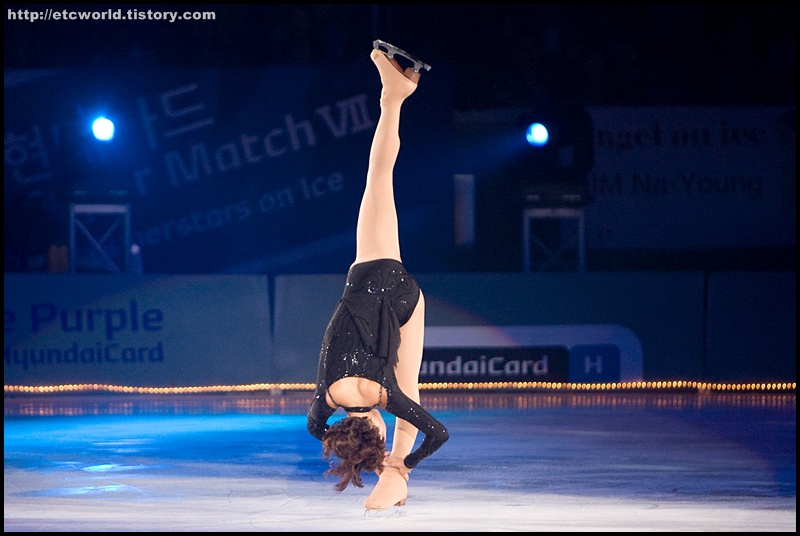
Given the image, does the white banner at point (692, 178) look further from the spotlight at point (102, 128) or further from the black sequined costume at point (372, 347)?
the black sequined costume at point (372, 347)

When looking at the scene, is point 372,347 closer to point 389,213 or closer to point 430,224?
point 389,213

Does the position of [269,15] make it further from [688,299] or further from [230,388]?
[688,299]

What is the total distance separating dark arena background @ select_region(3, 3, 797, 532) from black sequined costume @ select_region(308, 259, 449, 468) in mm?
1612

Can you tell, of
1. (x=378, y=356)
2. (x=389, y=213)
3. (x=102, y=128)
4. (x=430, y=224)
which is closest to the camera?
(x=378, y=356)

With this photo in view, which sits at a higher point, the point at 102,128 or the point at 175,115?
the point at 175,115

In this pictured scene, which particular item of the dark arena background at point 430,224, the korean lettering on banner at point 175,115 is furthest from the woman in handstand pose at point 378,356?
the korean lettering on banner at point 175,115

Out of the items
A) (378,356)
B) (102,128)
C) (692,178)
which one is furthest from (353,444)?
(692,178)

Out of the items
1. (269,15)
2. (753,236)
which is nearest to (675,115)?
(753,236)

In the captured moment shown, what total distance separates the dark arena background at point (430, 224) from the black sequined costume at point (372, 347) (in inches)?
63.5

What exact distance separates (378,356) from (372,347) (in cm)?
5

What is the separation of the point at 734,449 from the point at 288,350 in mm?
4216

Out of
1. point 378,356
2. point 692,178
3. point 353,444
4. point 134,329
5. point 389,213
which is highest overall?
point 389,213

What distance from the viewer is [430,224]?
11523mm

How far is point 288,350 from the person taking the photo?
31.7ft
